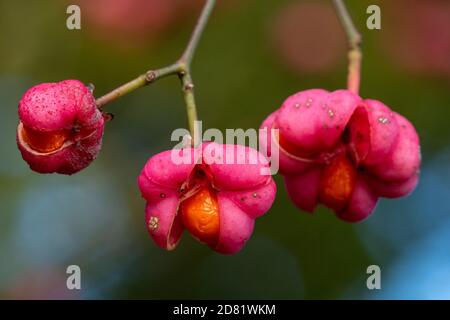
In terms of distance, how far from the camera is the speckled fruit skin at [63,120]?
1677 mm

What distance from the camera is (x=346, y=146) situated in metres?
1.88

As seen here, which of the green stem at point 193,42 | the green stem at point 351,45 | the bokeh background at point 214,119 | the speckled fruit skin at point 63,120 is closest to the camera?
the speckled fruit skin at point 63,120

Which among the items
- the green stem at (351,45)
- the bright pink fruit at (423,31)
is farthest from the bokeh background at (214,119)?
the green stem at (351,45)

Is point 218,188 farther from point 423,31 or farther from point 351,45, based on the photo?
point 423,31

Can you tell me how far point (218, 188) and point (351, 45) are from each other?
0.48 metres

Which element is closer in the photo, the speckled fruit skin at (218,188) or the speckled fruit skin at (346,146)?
the speckled fruit skin at (218,188)

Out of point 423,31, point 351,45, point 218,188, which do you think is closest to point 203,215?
point 218,188

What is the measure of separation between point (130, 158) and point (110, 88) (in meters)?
0.42

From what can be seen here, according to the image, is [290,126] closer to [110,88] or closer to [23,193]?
[110,88]

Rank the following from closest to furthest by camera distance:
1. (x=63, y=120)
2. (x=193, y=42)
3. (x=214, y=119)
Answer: (x=63, y=120), (x=193, y=42), (x=214, y=119)

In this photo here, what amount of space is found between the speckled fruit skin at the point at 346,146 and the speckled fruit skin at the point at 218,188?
0.47 feet

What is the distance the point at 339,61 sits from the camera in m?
2.87

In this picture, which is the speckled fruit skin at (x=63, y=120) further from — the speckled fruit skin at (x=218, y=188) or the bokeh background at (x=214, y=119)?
the bokeh background at (x=214, y=119)

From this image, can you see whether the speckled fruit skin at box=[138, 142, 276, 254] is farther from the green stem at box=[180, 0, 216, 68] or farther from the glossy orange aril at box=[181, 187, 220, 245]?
the green stem at box=[180, 0, 216, 68]
